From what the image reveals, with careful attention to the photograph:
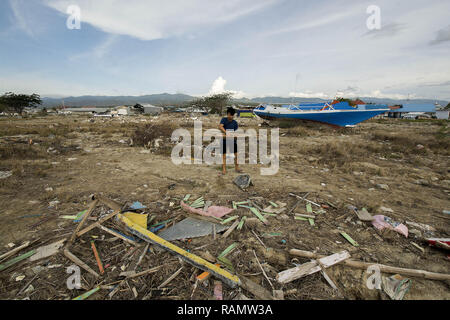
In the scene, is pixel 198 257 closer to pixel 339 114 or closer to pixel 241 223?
pixel 241 223

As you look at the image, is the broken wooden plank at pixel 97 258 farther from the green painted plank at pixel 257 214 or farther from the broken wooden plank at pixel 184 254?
the green painted plank at pixel 257 214

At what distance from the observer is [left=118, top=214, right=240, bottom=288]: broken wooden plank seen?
1.95m

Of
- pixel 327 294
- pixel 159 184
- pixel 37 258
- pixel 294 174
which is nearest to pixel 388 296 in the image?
pixel 327 294

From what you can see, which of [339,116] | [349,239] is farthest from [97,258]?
[339,116]

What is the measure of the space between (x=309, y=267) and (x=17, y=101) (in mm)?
61689

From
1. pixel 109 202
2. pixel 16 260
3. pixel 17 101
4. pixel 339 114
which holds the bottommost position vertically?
pixel 16 260

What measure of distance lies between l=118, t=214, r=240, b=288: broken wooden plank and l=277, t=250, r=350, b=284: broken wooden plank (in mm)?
526

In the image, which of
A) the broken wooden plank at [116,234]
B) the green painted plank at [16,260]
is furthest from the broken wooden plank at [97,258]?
the green painted plank at [16,260]

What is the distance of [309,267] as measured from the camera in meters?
2.15

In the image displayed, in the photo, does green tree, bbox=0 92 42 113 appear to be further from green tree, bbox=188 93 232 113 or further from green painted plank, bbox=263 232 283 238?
green painted plank, bbox=263 232 283 238

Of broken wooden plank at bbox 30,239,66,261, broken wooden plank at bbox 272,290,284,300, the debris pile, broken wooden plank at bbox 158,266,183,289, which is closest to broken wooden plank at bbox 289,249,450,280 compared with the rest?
the debris pile

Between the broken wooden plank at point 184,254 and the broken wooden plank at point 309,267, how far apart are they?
20.7 inches

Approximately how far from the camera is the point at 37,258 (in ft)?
7.51
